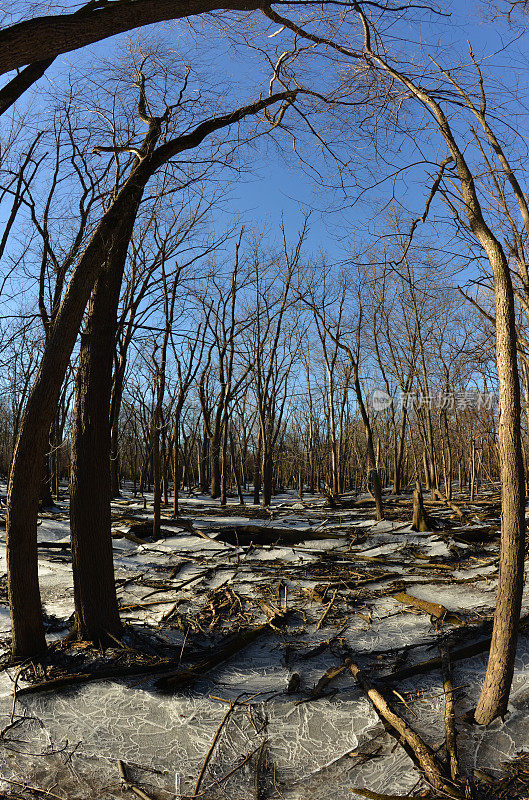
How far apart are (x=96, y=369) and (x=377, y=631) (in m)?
3.35

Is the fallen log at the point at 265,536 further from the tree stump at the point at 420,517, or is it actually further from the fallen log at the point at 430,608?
the fallen log at the point at 430,608

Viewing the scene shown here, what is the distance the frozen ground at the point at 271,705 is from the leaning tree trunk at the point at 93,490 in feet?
1.40

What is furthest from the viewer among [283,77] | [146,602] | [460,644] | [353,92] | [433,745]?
[146,602]

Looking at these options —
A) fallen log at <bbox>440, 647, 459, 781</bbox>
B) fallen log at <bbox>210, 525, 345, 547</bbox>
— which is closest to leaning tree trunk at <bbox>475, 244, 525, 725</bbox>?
fallen log at <bbox>440, 647, 459, 781</bbox>

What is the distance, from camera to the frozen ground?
8.62 ft

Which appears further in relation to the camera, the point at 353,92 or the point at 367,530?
the point at 367,530

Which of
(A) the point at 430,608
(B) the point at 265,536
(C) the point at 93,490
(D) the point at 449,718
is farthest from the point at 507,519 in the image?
(B) the point at 265,536

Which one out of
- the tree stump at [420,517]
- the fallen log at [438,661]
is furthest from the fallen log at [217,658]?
the tree stump at [420,517]

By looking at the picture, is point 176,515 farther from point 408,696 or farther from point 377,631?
point 408,696

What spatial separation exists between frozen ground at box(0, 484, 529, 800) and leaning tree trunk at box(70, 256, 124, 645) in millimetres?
426

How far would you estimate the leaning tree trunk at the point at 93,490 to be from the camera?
4.14 m

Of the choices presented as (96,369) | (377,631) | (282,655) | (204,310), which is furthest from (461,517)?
(204,310)

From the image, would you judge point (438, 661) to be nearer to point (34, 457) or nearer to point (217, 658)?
point (217, 658)

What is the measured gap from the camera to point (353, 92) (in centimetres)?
412
